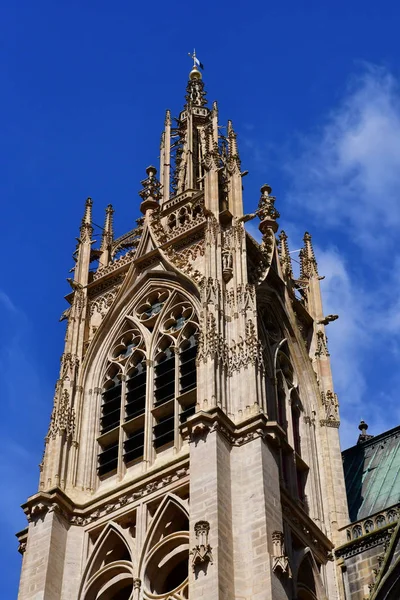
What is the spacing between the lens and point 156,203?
4731 cm

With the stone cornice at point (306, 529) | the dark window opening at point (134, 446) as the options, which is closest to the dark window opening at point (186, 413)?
the dark window opening at point (134, 446)

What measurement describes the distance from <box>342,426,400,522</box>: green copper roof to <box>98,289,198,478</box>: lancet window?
6.20m

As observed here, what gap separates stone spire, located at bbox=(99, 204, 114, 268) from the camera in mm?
48000

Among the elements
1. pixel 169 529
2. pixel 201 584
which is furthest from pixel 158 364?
pixel 201 584

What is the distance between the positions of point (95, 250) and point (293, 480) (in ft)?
41.4

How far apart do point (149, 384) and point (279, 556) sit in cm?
937

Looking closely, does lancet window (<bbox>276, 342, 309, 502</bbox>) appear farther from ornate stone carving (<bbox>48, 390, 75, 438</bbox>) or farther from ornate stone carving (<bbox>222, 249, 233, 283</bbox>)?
ornate stone carving (<bbox>48, 390, 75, 438</bbox>)

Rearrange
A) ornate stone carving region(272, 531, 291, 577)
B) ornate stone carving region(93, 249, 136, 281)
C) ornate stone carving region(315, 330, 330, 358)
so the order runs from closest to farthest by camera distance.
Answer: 1. ornate stone carving region(272, 531, 291, 577)
2. ornate stone carving region(315, 330, 330, 358)
3. ornate stone carving region(93, 249, 136, 281)

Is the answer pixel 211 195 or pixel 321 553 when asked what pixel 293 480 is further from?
pixel 211 195

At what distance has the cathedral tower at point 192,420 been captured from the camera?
35031 mm

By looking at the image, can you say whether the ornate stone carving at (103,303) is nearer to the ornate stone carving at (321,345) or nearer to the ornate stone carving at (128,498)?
the ornate stone carving at (321,345)

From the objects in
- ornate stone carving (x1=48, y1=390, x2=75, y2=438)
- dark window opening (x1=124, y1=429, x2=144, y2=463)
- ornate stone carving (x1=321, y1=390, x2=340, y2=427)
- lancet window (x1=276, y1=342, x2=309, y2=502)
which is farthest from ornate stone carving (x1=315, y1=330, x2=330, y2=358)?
ornate stone carving (x1=48, y1=390, x2=75, y2=438)

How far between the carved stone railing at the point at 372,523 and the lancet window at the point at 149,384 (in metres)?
5.13

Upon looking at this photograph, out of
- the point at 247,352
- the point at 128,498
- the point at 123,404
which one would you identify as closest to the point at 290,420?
the point at 247,352
